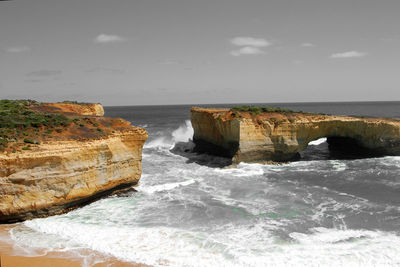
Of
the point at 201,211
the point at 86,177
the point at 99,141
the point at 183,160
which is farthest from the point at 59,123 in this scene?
the point at 183,160

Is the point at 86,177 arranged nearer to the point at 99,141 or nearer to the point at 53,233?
the point at 99,141

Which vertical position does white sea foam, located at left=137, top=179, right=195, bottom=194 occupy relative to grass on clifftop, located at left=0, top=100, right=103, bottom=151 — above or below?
below

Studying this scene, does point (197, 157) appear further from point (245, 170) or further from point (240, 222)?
point (240, 222)

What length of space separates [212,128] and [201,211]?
15.3m

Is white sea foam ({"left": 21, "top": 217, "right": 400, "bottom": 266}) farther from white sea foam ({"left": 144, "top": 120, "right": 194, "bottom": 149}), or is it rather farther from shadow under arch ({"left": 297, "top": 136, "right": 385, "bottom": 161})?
white sea foam ({"left": 144, "top": 120, "right": 194, "bottom": 149})

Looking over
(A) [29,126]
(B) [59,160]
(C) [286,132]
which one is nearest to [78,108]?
(A) [29,126]

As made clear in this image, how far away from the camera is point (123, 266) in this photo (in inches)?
373

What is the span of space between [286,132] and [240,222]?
14.4 meters

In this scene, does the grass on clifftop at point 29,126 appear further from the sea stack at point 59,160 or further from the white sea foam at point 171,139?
the white sea foam at point 171,139

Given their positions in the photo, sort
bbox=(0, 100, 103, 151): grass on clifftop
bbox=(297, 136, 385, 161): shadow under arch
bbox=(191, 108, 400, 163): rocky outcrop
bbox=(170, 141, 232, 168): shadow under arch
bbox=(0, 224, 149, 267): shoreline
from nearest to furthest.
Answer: bbox=(0, 224, 149, 267): shoreline → bbox=(0, 100, 103, 151): grass on clifftop → bbox=(191, 108, 400, 163): rocky outcrop → bbox=(170, 141, 232, 168): shadow under arch → bbox=(297, 136, 385, 161): shadow under arch

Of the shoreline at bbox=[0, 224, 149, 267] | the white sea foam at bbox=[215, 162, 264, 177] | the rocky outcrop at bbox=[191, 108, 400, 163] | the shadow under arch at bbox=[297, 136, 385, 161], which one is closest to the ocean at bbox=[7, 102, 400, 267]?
the shoreline at bbox=[0, 224, 149, 267]

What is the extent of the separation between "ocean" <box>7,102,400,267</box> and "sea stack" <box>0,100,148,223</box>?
75 cm

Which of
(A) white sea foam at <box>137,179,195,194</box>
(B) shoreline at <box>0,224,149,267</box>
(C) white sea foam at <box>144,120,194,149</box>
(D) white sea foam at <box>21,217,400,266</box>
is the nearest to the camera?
(B) shoreline at <box>0,224,149,267</box>

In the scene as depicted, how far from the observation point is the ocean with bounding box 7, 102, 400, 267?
33.3ft
